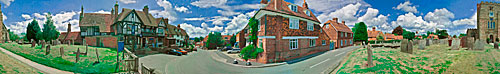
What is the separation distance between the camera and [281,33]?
29.9 ft

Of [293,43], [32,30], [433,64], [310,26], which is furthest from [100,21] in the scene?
[433,64]

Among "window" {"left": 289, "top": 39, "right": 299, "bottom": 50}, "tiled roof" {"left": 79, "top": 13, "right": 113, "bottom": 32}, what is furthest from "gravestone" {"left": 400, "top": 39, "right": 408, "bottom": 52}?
"tiled roof" {"left": 79, "top": 13, "right": 113, "bottom": 32}

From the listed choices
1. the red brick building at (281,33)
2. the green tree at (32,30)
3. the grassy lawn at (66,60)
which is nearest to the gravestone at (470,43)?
the red brick building at (281,33)

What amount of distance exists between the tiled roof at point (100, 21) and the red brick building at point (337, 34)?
2144cm

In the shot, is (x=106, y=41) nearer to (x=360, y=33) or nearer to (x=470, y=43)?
(x=470, y=43)

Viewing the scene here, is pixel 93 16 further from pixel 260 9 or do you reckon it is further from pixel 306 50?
pixel 306 50

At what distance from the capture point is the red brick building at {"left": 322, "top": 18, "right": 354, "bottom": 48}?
1688 centimetres

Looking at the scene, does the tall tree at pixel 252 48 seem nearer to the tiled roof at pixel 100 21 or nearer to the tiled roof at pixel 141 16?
the tiled roof at pixel 141 16

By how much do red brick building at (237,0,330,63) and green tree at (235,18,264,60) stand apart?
21cm

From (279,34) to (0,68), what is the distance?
9.10 m

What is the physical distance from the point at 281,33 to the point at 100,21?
17367 mm

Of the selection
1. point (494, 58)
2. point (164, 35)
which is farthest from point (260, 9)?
point (164, 35)

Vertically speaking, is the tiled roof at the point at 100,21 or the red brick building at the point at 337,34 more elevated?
the tiled roof at the point at 100,21

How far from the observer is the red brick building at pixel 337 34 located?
55.4ft
